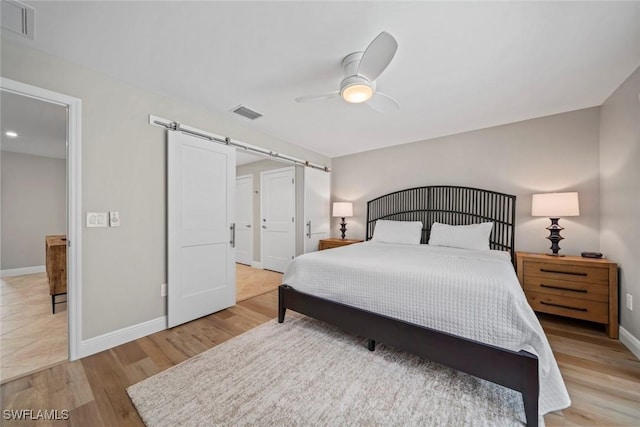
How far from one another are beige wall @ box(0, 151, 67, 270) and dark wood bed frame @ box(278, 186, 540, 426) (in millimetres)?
5703

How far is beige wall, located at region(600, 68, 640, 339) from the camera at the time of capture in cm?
203

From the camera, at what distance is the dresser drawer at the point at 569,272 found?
2.31 meters

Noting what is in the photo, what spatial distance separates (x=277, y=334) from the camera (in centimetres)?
232

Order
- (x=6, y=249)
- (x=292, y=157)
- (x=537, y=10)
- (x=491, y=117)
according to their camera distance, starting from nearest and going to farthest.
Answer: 1. (x=537, y=10)
2. (x=491, y=117)
3. (x=292, y=157)
4. (x=6, y=249)

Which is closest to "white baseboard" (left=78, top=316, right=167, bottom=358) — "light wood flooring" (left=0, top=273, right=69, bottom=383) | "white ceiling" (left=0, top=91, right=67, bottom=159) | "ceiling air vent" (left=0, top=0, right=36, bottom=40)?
"light wood flooring" (left=0, top=273, right=69, bottom=383)

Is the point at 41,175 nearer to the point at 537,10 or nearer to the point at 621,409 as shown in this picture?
the point at 537,10

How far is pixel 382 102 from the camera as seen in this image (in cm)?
210

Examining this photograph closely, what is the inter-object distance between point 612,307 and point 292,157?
4.14 m

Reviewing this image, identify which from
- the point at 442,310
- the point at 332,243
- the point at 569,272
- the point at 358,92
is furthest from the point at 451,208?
the point at 358,92

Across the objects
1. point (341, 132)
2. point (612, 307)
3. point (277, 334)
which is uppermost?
point (341, 132)

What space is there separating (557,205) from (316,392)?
3.16m

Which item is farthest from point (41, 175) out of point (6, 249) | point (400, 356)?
point (400, 356)

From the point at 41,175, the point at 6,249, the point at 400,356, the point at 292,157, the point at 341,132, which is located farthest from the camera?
the point at 41,175

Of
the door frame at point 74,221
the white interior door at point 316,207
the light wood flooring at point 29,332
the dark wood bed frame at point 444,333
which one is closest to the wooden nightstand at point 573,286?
the dark wood bed frame at point 444,333
